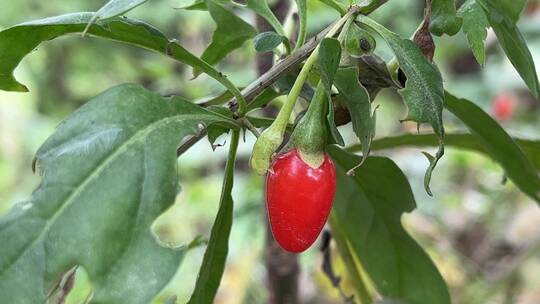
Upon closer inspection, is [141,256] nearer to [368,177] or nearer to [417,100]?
[417,100]

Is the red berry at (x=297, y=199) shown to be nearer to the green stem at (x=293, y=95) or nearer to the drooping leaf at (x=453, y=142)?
the green stem at (x=293, y=95)

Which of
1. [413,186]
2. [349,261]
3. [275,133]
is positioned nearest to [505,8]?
[275,133]

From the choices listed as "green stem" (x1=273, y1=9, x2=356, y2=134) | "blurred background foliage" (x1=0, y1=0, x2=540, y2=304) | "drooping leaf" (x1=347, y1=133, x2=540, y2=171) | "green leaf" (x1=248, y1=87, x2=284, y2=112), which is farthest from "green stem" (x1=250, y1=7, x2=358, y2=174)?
"drooping leaf" (x1=347, y1=133, x2=540, y2=171)

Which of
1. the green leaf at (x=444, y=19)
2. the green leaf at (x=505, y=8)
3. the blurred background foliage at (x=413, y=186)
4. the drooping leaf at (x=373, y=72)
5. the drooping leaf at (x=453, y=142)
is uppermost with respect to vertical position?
the green leaf at (x=505, y=8)

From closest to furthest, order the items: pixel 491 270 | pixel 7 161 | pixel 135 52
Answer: pixel 491 270, pixel 7 161, pixel 135 52

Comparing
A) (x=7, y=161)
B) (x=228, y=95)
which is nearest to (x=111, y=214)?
(x=228, y=95)

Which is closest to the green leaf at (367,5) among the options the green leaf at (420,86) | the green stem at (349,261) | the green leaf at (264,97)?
the green leaf at (420,86)
